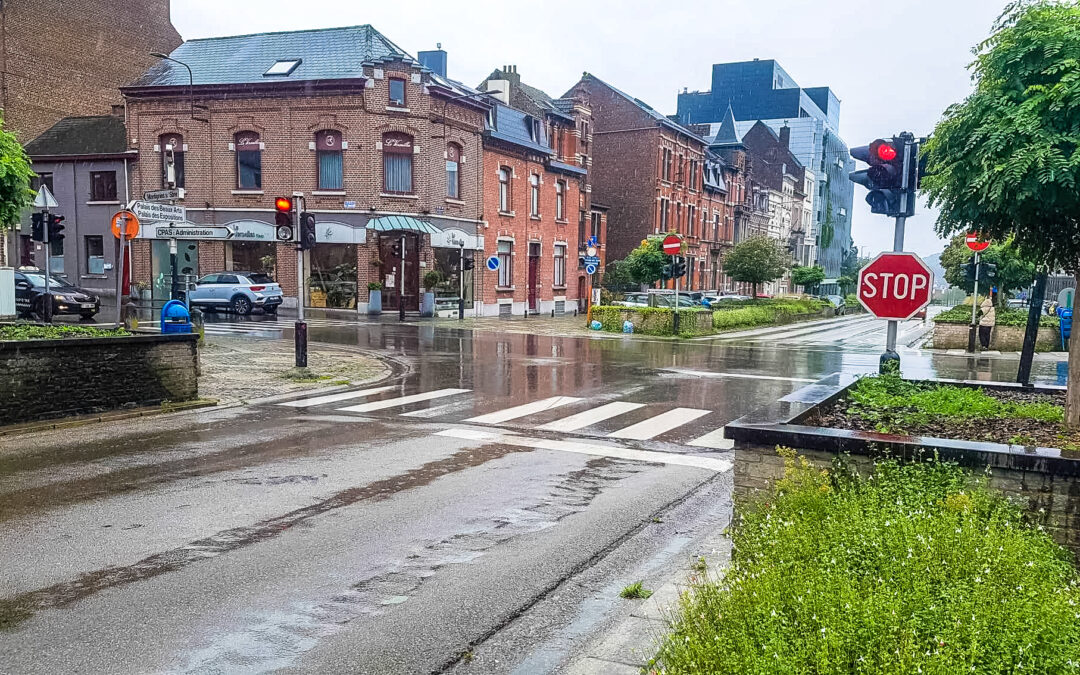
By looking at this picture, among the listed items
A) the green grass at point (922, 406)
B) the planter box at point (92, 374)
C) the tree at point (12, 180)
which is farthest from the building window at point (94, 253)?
the green grass at point (922, 406)

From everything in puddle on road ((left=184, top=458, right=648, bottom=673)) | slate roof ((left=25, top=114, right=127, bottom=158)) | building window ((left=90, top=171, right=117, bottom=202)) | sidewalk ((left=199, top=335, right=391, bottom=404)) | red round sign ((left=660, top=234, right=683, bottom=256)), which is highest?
Answer: slate roof ((left=25, top=114, right=127, bottom=158))

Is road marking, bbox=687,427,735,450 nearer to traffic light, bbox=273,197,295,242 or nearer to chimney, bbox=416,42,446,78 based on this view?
traffic light, bbox=273,197,295,242

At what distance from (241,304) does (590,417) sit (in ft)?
72.4

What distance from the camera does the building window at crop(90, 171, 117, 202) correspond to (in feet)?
116

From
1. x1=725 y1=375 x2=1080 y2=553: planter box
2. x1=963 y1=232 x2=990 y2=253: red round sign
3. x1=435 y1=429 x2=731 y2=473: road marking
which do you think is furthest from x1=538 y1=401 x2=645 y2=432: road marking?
x1=963 y1=232 x2=990 y2=253: red round sign

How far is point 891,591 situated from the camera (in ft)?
11.0

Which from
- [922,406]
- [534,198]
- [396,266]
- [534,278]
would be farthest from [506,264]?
[922,406]

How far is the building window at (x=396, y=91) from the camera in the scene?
32.1m

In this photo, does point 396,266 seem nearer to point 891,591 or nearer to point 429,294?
point 429,294

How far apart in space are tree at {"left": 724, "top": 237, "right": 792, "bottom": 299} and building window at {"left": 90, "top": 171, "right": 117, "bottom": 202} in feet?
97.1

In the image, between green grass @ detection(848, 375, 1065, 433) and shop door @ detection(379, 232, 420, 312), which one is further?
shop door @ detection(379, 232, 420, 312)

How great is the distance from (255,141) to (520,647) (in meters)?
32.5

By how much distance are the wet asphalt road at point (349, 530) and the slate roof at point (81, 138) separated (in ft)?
97.8

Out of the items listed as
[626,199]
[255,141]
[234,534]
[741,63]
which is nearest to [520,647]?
[234,534]
